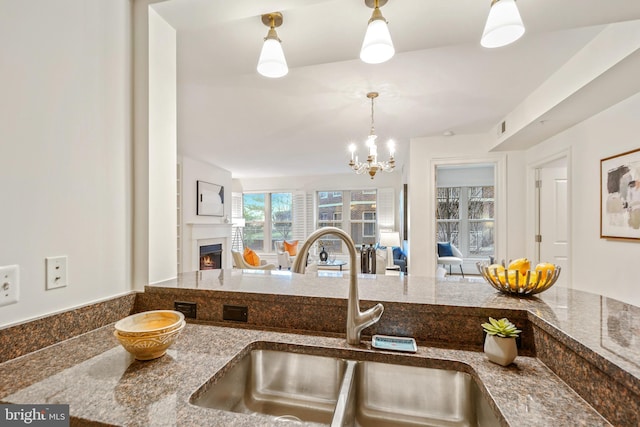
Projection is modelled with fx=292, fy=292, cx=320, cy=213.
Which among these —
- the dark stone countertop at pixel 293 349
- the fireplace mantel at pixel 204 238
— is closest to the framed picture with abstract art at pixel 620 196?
the dark stone countertop at pixel 293 349

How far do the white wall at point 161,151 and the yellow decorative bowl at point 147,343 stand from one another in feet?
1.61

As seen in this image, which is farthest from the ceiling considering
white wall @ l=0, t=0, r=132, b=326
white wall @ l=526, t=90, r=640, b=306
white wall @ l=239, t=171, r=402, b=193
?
white wall @ l=239, t=171, r=402, b=193

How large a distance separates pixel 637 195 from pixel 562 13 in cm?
158

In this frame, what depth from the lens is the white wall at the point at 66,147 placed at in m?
0.85

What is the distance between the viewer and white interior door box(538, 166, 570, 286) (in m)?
3.44

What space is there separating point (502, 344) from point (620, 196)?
2.30 meters

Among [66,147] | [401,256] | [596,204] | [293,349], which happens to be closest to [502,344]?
[293,349]

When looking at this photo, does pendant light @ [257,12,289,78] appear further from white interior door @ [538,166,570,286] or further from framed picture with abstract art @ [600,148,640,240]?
white interior door @ [538,166,570,286]

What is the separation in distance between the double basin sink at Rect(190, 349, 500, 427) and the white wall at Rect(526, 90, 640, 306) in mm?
2225

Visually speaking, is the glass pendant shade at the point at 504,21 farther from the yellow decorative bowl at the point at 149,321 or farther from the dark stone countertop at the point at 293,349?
the yellow decorative bowl at the point at 149,321

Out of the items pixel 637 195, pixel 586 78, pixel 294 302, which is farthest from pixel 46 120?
pixel 637 195

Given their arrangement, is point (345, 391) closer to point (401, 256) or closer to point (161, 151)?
point (161, 151)

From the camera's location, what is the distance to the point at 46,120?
3.03 ft

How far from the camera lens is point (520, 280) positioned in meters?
1.08
